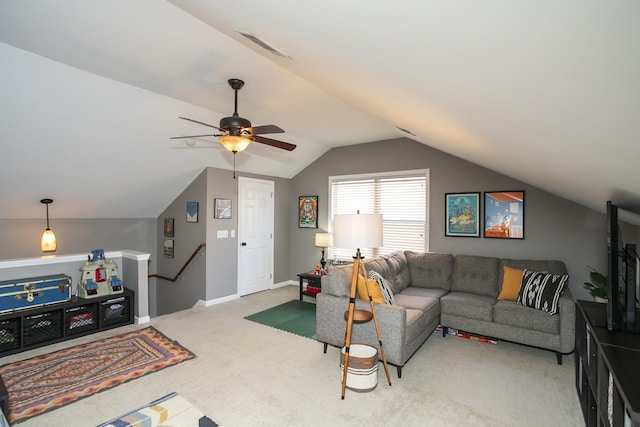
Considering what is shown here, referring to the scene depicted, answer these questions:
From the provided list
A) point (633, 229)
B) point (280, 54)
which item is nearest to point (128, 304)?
point (280, 54)

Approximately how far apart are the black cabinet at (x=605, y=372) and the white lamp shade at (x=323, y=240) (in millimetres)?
3766

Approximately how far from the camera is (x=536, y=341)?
345 centimetres

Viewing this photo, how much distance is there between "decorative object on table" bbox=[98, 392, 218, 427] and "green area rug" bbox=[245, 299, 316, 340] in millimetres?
1728

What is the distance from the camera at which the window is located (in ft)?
17.5

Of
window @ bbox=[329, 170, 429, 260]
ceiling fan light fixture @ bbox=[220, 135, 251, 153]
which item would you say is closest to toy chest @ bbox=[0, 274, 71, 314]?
ceiling fan light fixture @ bbox=[220, 135, 251, 153]

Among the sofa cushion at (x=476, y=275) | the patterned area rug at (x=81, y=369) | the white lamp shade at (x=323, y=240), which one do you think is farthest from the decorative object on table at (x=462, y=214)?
the patterned area rug at (x=81, y=369)

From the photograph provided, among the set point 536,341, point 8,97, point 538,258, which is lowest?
point 536,341

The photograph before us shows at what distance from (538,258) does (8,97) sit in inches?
245

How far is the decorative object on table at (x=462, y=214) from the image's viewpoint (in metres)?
4.80

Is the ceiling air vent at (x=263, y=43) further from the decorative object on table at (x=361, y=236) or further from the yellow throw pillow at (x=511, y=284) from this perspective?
the yellow throw pillow at (x=511, y=284)

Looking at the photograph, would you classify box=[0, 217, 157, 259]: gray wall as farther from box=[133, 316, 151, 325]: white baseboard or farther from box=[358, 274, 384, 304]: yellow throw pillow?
box=[358, 274, 384, 304]: yellow throw pillow

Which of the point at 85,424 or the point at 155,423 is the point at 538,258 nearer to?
the point at 155,423

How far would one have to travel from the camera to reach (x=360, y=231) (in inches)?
118

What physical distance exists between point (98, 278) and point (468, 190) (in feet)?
17.5
